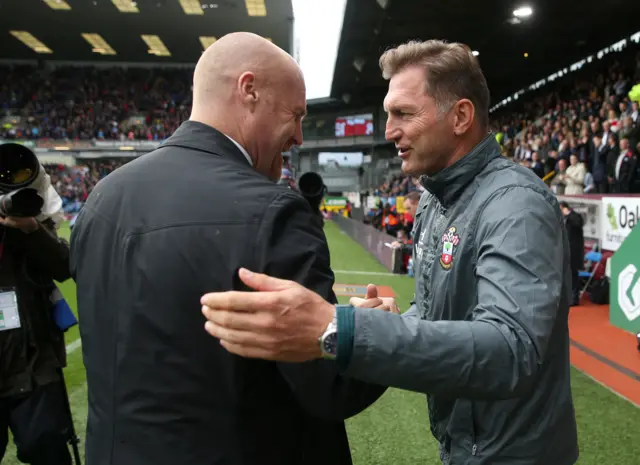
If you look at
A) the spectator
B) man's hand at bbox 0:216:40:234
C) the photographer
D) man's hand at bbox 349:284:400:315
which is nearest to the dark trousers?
the photographer

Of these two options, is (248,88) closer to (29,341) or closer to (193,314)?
(193,314)

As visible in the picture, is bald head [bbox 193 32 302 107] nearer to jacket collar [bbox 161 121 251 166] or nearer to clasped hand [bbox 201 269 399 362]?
jacket collar [bbox 161 121 251 166]

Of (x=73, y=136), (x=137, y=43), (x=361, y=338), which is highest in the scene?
(x=137, y=43)

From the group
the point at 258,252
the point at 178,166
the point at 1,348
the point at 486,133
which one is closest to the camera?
the point at 258,252

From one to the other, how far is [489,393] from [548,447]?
0.63 m

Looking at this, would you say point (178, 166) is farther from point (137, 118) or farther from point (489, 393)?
point (137, 118)

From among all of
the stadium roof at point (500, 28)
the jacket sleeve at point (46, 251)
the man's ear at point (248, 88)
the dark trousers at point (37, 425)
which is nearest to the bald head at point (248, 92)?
the man's ear at point (248, 88)

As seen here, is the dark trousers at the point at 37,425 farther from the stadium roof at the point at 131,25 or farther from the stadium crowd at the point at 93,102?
the stadium crowd at the point at 93,102

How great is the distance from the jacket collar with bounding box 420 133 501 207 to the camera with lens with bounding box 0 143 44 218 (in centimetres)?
172

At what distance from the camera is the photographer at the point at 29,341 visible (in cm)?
242

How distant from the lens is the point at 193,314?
114 centimetres

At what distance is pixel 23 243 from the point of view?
8.30 ft

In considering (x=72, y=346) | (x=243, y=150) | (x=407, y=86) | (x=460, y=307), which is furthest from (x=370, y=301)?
(x=72, y=346)

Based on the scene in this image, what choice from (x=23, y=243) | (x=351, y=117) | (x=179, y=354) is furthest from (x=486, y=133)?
(x=351, y=117)
